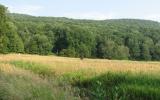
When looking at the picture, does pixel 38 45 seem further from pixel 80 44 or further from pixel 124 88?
pixel 124 88

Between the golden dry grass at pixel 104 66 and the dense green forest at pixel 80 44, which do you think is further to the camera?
the dense green forest at pixel 80 44

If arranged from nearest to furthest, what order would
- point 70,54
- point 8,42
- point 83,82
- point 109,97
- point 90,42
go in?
point 109,97, point 83,82, point 8,42, point 70,54, point 90,42

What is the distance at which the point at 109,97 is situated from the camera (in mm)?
12000

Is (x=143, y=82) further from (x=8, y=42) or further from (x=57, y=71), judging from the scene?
(x=8, y=42)

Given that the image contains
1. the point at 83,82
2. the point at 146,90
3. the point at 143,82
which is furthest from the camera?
the point at 83,82

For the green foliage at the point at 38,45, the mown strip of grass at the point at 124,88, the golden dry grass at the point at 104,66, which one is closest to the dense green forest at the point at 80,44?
the green foliage at the point at 38,45

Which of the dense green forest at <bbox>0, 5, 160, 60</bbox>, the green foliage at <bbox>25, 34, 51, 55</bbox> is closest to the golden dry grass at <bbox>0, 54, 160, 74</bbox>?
the dense green forest at <bbox>0, 5, 160, 60</bbox>

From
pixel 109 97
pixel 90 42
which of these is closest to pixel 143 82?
pixel 109 97

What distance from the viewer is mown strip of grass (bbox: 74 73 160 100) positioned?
12034mm

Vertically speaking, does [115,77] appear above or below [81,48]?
above

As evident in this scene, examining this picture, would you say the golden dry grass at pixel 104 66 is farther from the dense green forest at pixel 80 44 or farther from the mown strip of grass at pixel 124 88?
the dense green forest at pixel 80 44

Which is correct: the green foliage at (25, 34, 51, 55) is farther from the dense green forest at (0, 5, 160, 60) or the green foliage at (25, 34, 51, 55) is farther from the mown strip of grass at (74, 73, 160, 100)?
the mown strip of grass at (74, 73, 160, 100)

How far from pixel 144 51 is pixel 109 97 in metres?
91.8

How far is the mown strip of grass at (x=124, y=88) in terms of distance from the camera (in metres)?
12.0
